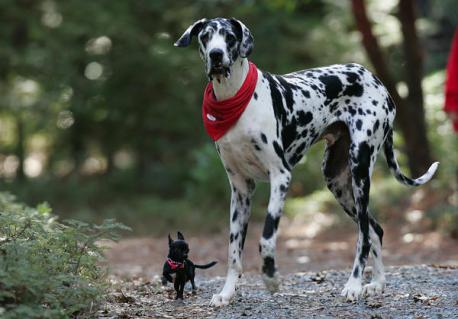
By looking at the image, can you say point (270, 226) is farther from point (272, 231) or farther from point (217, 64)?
point (217, 64)

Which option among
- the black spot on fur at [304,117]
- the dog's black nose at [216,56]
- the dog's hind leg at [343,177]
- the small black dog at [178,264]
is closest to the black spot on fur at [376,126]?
the dog's hind leg at [343,177]

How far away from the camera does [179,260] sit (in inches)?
261

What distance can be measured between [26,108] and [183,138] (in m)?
4.41

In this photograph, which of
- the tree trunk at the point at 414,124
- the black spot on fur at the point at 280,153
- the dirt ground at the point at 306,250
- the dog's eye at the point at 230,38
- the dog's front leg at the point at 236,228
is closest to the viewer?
the dog's eye at the point at 230,38

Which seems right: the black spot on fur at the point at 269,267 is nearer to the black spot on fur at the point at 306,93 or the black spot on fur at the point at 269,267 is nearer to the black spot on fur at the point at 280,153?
the black spot on fur at the point at 280,153

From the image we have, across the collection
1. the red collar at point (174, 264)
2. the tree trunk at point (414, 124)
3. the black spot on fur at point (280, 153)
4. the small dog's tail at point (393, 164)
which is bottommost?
the red collar at point (174, 264)

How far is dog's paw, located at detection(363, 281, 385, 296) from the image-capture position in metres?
6.78

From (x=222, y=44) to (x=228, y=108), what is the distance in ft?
1.72

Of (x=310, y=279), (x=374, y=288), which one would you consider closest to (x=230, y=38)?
(x=374, y=288)

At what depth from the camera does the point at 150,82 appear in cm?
2025

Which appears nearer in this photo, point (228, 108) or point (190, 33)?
point (228, 108)

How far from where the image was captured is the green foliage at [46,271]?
507 centimetres

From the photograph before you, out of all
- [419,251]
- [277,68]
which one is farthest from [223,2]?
[419,251]

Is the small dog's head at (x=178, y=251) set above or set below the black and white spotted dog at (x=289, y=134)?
below
